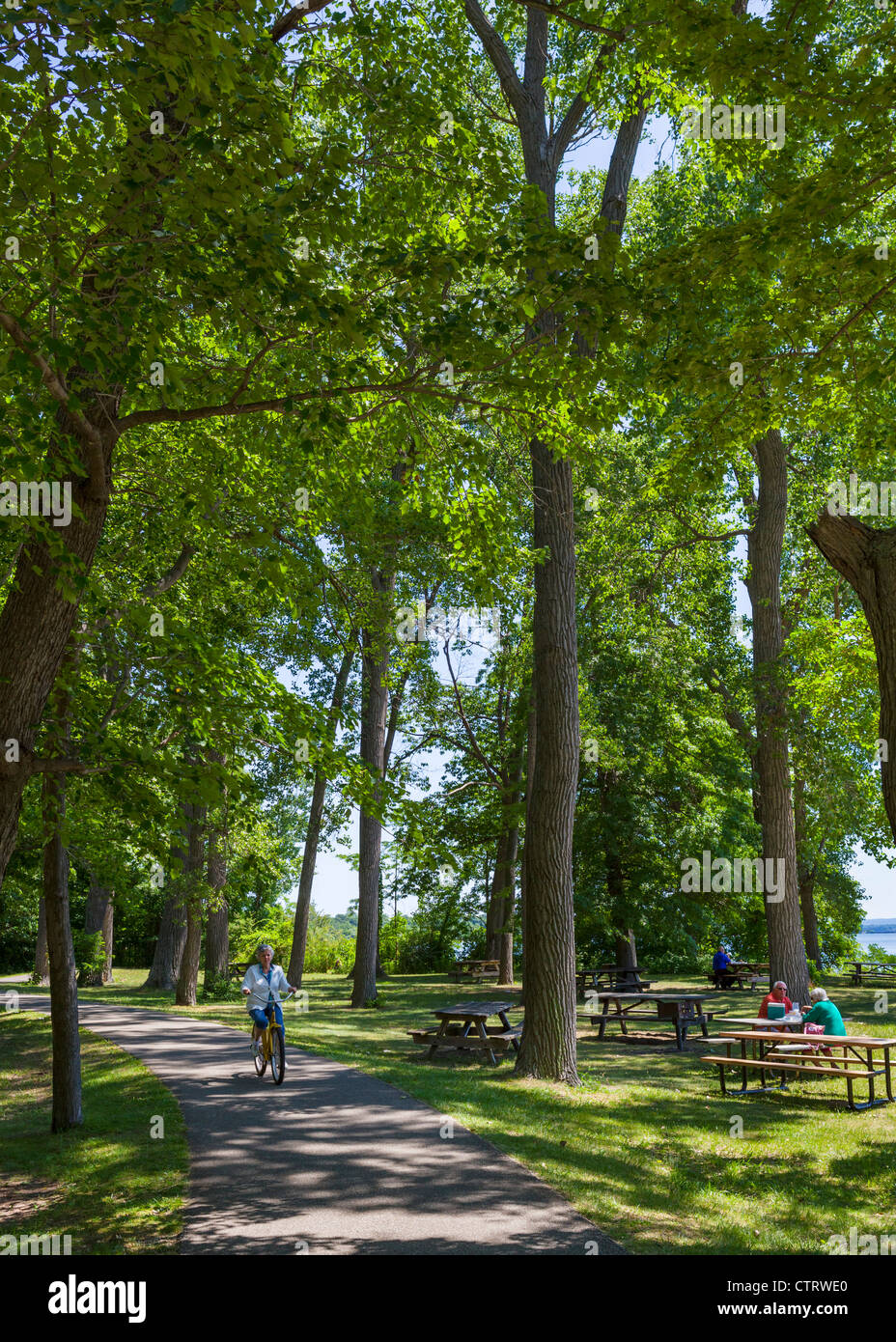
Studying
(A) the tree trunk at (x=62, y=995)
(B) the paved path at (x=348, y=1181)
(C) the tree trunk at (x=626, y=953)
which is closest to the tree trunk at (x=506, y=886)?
(C) the tree trunk at (x=626, y=953)

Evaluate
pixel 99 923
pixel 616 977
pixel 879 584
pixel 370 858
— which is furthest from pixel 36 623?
pixel 99 923

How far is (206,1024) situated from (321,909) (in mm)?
23678

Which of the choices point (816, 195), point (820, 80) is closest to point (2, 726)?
point (816, 195)

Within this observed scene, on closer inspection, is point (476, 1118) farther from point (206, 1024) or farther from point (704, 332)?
point (206, 1024)

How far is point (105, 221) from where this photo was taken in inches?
240

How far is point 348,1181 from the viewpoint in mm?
7379

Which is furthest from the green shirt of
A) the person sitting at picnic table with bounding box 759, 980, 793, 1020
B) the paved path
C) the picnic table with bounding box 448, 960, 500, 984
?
the picnic table with bounding box 448, 960, 500, 984

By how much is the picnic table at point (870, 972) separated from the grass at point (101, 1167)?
21.9 m

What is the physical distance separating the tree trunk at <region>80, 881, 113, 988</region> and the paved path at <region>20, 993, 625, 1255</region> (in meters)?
20.9

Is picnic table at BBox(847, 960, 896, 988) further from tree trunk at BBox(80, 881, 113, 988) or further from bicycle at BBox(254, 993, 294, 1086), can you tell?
tree trunk at BBox(80, 881, 113, 988)

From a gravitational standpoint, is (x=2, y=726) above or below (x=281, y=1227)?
above

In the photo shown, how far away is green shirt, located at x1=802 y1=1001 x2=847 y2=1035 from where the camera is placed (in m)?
12.6

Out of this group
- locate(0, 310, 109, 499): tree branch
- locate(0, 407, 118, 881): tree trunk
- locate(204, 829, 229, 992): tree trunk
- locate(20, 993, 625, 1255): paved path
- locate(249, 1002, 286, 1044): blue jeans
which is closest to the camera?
locate(0, 310, 109, 499): tree branch

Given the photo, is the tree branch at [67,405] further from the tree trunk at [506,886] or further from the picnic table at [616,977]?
the tree trunk at [506,886]
